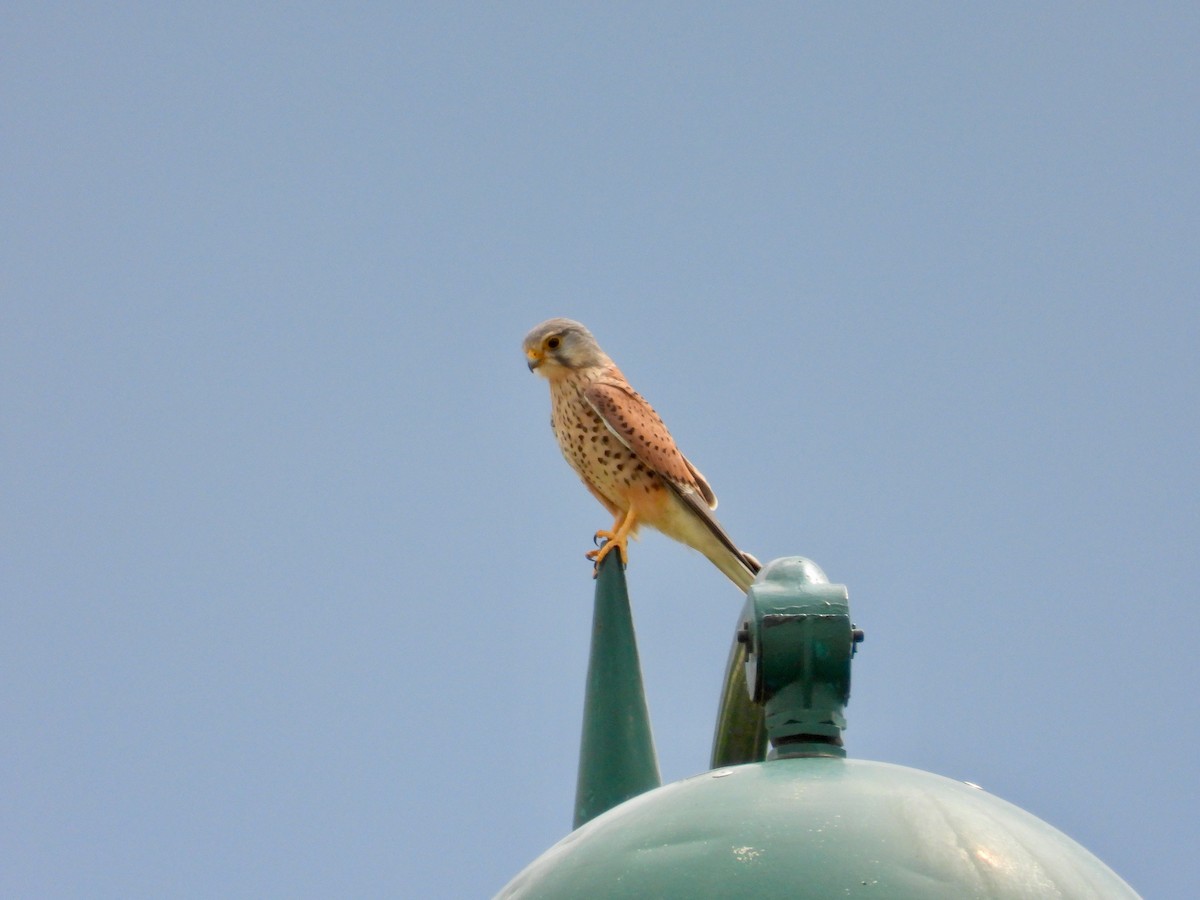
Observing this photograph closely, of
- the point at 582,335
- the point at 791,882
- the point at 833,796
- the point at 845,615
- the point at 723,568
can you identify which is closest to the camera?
the point at 791,882

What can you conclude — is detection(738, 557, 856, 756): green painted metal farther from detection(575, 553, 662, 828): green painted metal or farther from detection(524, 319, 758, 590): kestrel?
detection(524, 319, 758, 590): kestrel

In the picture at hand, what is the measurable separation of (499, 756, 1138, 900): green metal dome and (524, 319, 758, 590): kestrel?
4.39m

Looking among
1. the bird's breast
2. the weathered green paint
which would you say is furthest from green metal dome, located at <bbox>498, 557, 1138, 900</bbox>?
the bird's breast

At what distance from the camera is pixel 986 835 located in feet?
5.10

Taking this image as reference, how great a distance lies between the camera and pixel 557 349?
22.4 ft

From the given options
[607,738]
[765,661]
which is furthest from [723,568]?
[765,661]

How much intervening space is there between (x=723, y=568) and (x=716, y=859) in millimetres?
4736

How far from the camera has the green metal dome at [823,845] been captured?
149cm

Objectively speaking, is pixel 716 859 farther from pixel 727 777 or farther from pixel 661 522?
pixel 661 522

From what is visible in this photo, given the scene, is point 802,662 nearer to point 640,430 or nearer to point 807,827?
point 807,827

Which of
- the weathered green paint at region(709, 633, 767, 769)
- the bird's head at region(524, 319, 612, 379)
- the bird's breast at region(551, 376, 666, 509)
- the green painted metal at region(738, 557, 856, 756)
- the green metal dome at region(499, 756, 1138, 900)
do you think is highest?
the bird's head at region(524, 319, 612, 379)

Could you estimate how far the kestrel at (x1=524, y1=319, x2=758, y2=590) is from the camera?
629cm

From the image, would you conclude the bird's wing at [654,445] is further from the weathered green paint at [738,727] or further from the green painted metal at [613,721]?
the weathered green paint at [738,727]

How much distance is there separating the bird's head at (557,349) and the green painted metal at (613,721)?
12.0 feet
